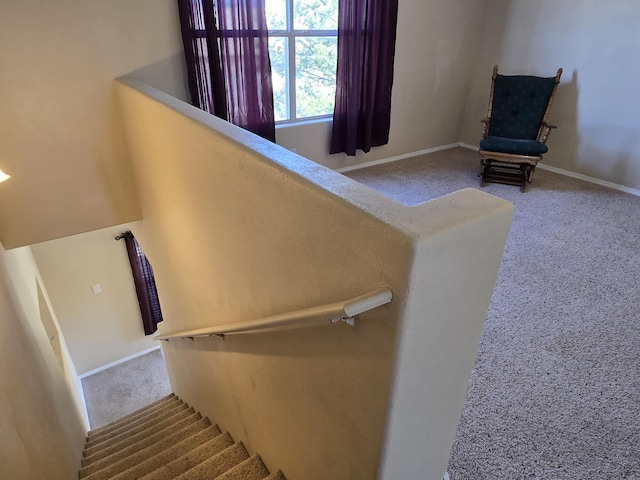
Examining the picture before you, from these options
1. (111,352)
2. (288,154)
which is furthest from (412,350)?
(111,352)

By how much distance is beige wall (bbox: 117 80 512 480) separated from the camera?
0.85m

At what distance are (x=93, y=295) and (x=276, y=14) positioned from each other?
160 inches

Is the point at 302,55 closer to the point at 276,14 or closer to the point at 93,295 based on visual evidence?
the point at 276,14

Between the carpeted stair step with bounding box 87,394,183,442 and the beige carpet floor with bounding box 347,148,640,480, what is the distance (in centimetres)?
303

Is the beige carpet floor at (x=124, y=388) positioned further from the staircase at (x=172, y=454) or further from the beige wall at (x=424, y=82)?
the beige wall at (x=424, y=82)

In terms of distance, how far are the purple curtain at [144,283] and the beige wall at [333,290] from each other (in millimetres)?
3597

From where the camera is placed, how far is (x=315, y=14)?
3.95 meters

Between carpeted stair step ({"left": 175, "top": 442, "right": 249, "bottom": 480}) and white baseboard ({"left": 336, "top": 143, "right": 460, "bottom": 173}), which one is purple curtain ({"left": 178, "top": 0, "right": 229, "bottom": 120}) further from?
carpeted stair step ({"left": 175, "top": 442, "right": 249, "bottom": 480})

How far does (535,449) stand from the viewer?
1748 millimetres

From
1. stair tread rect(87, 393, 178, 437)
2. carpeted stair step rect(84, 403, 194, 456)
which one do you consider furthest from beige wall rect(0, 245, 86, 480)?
stair tread rect(87, 393, 178, 437)

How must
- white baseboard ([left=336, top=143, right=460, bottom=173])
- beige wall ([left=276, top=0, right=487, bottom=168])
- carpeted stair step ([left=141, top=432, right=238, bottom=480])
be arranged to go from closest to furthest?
carpeted stair step ([left=141, top=432, right=238, bottom=480])
beige wall ([left=276, top=0, right=487, bottom=168])
white baseboard ([left=336, top=143, right=460, bottom=173])

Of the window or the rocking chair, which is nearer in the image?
the window

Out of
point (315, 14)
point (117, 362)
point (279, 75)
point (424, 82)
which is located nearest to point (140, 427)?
point (117, 362)

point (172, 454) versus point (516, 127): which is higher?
point (516, 127)
